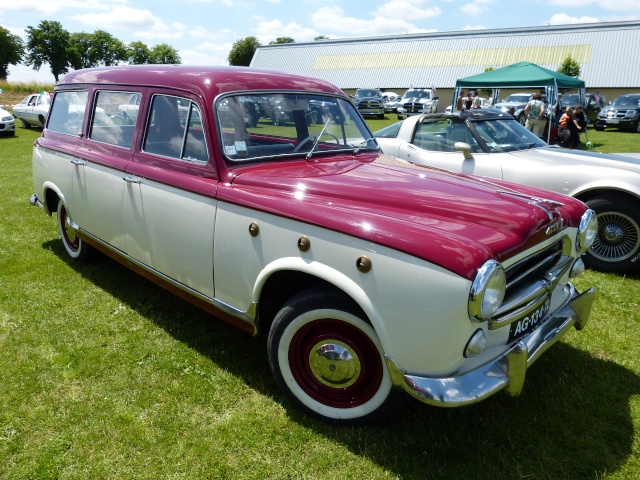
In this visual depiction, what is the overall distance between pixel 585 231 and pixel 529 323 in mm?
862

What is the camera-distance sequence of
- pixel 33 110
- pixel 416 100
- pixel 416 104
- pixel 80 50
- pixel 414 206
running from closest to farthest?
pixel 414 206 → pixel 33 110 → pixel 416 104 → pixel 416 100 → pixel 80 50

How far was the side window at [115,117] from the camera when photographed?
3729 mm

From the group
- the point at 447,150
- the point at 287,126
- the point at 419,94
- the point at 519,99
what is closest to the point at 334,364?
the point at 287,126

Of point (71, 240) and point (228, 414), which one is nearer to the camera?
point (228, 414)

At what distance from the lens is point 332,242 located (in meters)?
2.40

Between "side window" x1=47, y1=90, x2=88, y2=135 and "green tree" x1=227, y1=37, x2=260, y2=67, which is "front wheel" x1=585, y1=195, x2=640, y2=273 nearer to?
"side window" x1=47, y1=90, x2=88, y2=135

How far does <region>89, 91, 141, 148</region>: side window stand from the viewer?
3729 mm

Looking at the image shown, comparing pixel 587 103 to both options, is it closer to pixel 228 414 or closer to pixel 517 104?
pixel 517 104

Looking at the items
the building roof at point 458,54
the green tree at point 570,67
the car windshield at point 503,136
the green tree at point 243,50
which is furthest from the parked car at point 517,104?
the green tree at point 243,50

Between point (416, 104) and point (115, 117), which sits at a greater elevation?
point (115, 117)

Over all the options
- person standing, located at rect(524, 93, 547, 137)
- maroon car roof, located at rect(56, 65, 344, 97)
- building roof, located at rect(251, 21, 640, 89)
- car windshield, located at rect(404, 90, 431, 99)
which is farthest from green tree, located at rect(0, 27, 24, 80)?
maroon car roof, located at rect(56, 65, 344, 97)

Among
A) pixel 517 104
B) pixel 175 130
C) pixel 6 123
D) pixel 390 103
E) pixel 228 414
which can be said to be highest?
pixel 175 130

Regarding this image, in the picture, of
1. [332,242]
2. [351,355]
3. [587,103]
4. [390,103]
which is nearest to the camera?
[332,242]

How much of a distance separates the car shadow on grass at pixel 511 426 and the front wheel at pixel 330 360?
0.13m
